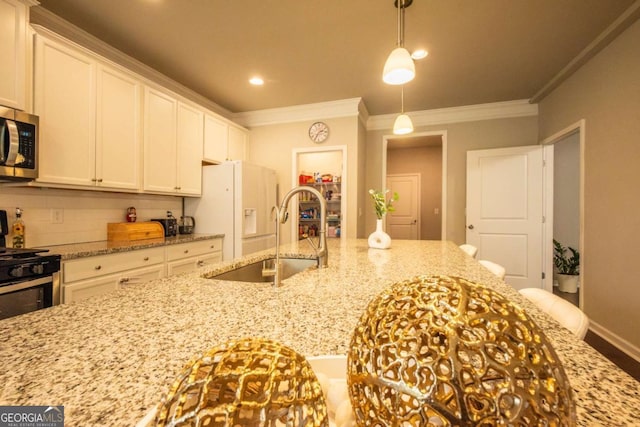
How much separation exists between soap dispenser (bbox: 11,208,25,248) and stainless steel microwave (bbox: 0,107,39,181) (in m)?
0.40

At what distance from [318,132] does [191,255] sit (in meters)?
2.33

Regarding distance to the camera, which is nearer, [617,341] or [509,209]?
[617,341]

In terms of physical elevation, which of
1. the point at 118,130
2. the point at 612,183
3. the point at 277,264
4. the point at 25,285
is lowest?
the point at 25,285

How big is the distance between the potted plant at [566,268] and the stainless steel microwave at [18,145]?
5679mm

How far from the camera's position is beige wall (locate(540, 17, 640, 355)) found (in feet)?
6.81

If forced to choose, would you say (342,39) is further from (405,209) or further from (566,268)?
(405,209)

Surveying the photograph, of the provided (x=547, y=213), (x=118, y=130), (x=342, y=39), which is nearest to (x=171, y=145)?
(x=118, y=130)

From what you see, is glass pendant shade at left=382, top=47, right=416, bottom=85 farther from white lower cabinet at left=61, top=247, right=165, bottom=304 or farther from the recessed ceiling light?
white lower cabinet at left=61, top=247, right=165, bottom=304

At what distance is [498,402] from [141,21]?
3.01 metres

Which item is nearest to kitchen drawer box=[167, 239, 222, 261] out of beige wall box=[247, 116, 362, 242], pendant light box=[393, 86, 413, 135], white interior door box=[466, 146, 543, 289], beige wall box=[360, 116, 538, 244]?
beige wall box=[247, 116, 362, 242]

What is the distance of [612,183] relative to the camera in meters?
2.29

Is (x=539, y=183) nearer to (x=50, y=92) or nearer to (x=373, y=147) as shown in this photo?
(x=373, y=147)

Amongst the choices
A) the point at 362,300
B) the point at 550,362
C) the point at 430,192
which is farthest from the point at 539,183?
the point at 550,362

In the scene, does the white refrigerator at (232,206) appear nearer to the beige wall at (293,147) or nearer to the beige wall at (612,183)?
the beige wall at (293,147)
